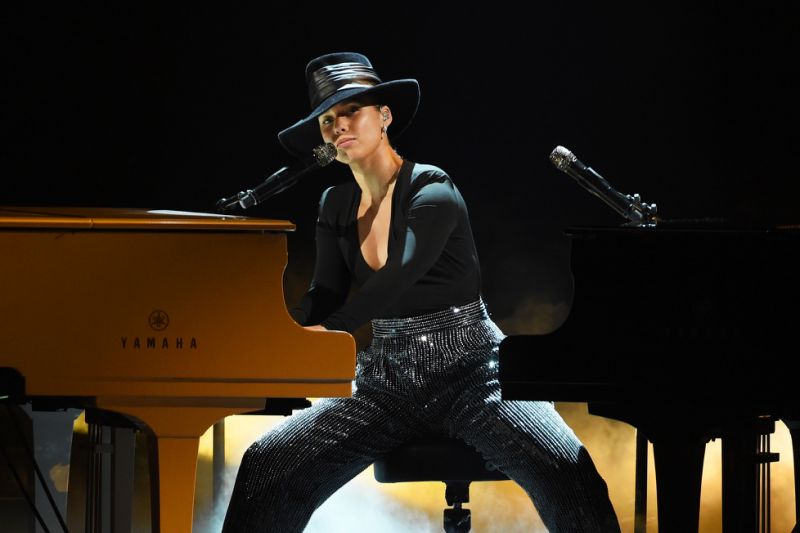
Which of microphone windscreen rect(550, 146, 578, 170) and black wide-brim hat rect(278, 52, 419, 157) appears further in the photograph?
black wide-brim hat rect(278, 52, 419, 157)

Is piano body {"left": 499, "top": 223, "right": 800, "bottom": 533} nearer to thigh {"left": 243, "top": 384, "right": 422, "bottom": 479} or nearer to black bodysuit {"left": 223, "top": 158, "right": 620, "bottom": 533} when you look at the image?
black bodysuit {"left": 223, "top": 158, "right": 620, "bottom": 533}

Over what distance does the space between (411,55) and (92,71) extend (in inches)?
43.7

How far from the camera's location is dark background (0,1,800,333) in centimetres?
426

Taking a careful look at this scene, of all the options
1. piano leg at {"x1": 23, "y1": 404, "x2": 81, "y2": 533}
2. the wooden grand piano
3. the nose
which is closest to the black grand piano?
the wooden grand piano

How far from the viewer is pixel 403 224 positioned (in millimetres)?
3346

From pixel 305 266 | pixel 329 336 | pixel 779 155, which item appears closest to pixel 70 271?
pixel 329 336

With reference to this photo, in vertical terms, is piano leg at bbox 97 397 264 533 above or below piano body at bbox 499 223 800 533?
below

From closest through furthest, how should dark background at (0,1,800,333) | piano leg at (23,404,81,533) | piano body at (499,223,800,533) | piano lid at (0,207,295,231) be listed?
piano lid at (0,207,295,231) < piano body at (499,223,800,533) < piano leg at (23,404,81,533) < dark background at (0,1,800,333)

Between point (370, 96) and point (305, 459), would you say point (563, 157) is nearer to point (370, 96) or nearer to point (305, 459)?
point (370, 96)

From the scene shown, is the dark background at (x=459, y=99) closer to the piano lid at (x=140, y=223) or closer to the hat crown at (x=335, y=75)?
the hat crown at (x=335, y=75)

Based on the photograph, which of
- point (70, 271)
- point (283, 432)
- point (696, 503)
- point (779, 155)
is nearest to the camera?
point (70, 271)

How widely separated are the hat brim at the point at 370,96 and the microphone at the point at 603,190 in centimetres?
61

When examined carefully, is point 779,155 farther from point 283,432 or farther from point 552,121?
point 283,432

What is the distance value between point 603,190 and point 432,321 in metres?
0.59
